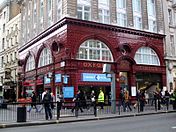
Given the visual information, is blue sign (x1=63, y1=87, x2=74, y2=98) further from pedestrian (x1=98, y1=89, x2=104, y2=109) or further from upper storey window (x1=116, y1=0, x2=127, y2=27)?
upper storey window (x1=116, y1=0, x2=127, y2=27)

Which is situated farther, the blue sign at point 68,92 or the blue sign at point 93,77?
the blue sign at point 93,77

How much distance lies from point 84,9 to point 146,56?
34.9 ft

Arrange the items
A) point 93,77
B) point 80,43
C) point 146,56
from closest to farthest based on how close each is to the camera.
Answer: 1. point 80,43
2. point 93,77
3. point 146,56

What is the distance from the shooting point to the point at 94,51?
30.6m

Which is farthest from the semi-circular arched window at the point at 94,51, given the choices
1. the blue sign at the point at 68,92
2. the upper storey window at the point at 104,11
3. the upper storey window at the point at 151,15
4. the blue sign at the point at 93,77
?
the upper storey window at the point at 151,15

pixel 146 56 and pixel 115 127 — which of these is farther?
pixel 146 56

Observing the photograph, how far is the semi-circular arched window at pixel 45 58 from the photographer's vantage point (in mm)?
33562

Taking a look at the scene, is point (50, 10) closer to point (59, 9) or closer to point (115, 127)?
point (59, 9)

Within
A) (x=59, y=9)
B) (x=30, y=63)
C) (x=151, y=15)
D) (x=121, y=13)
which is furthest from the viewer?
(x=30, y=63)

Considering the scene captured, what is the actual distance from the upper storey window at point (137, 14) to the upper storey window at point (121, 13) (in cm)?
161

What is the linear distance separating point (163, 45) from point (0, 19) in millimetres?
39120

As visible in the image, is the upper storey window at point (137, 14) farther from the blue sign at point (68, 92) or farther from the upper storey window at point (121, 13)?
the blue sign at point (68, 92)

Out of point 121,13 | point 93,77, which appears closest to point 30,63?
point 93,77

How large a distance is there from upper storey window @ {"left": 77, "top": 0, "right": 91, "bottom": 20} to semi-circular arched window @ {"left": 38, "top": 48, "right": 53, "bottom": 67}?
6.43 metres
